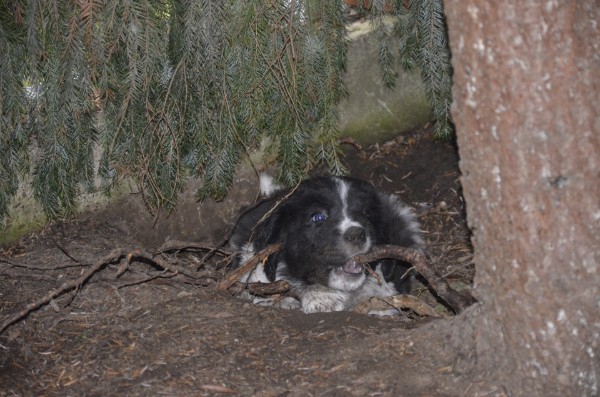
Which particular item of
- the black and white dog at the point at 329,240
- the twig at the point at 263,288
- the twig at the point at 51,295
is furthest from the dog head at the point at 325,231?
the twig at the point at 51,295

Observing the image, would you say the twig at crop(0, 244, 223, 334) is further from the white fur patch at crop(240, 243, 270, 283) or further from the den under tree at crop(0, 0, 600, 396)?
the white fur patch at crop(240, 243, 270, 283)

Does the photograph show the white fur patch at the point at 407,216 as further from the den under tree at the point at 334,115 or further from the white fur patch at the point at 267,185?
the white fur patch at the point at 267,185

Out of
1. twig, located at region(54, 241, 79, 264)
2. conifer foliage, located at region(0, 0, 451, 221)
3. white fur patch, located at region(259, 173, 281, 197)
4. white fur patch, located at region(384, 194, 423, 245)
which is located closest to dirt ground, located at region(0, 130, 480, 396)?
twig, located at region(54, 241, 79, 264)

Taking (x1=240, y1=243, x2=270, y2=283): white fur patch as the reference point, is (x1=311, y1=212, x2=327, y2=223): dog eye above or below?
above

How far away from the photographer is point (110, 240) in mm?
5020

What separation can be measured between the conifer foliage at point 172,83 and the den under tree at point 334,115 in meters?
0.01

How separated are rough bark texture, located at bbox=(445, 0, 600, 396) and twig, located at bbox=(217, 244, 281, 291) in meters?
1.85

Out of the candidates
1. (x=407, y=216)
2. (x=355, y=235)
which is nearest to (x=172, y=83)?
(x=355, y=235)

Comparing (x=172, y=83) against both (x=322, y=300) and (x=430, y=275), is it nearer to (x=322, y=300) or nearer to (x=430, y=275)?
(x=322, y=300)

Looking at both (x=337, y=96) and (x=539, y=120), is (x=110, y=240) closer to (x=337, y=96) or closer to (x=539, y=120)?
(x=337, y=96)

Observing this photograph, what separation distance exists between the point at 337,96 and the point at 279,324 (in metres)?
1.61

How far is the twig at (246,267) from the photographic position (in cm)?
418

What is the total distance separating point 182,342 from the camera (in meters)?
3.36

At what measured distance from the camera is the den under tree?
2.36 meters
